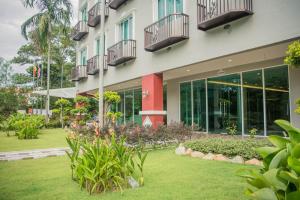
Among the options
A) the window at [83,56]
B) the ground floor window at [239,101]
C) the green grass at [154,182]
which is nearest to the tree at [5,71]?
the window at [83,56]

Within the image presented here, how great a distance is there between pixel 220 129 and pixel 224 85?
2139 millimetres

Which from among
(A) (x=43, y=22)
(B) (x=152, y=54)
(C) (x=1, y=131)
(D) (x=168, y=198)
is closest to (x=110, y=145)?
(D) (x=168, y=198)

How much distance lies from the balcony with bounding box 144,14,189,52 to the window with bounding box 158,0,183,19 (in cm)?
74

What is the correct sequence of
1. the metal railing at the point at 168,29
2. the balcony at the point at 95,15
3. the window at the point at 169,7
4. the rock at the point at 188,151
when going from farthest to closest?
1. the balcony at the point at 95,15
2. the window at the point at 169,7
3. the metal railing at the point at 168,29
4. the rock at the point at 188,151

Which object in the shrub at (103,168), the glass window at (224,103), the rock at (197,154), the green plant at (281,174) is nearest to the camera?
the green plant at (281,174)

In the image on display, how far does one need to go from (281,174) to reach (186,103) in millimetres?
13517

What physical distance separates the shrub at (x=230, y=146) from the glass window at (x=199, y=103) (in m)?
5.97

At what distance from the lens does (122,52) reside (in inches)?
565

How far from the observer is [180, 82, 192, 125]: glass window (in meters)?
14.8

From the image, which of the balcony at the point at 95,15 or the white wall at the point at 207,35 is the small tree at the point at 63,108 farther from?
the balcony at the point at 95,15

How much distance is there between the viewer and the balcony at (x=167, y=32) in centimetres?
1038

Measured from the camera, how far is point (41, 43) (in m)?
21.5

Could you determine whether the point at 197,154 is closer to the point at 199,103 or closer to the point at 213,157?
the point at 213,157

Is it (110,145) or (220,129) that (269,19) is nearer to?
(110,145)
